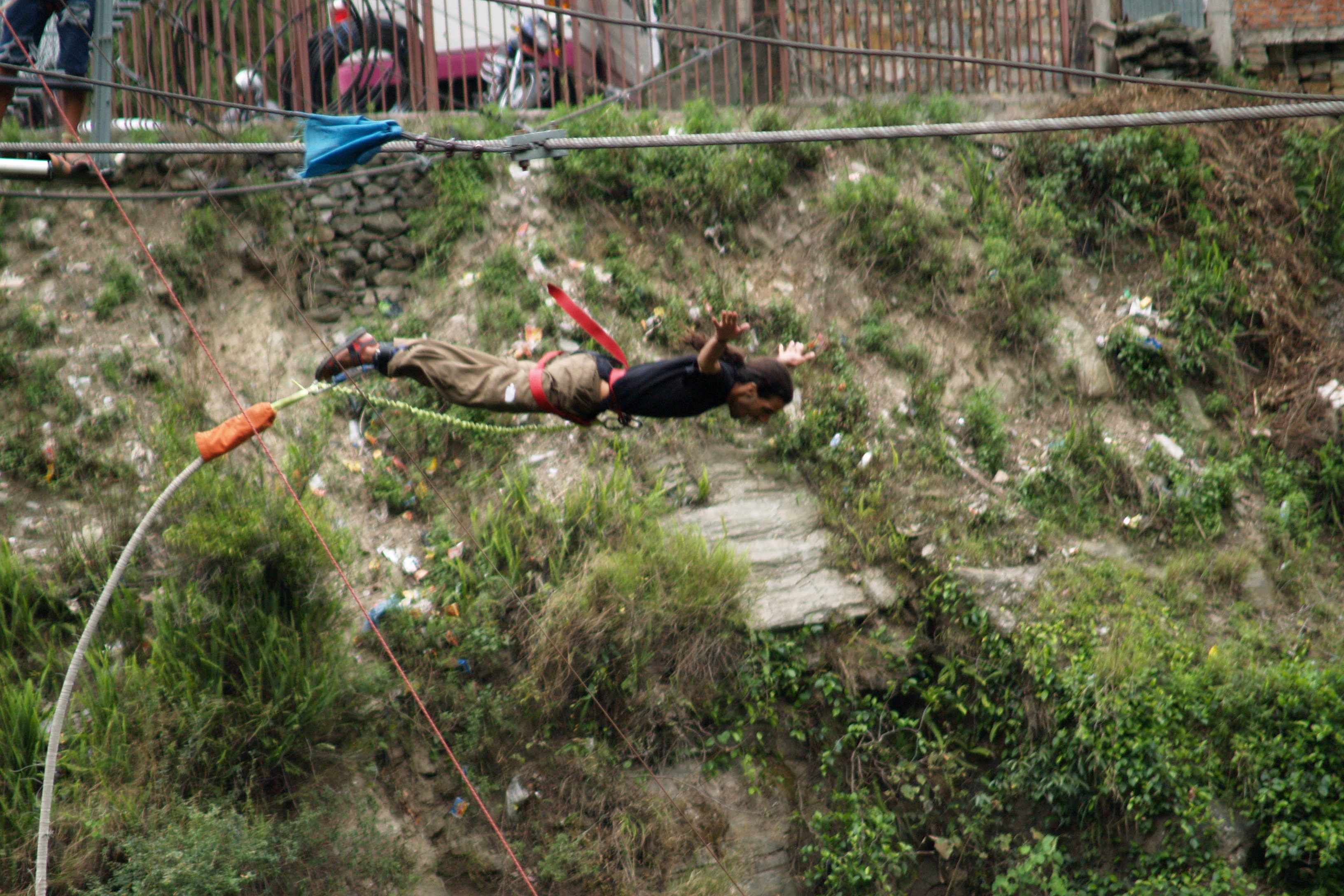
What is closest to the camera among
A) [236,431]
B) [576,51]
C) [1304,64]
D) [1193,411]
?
[236,431]

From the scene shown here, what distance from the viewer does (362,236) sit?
9.08 meters

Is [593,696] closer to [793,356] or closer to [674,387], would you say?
[674,387]

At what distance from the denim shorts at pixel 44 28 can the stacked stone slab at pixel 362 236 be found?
1907 millimetres

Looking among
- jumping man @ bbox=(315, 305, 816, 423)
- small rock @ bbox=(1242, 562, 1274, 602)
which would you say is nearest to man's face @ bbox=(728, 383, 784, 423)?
jumping man @ bbox=(315, 305, 816, 423)

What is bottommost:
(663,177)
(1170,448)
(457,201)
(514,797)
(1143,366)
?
(514,797)

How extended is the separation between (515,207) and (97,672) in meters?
4.97

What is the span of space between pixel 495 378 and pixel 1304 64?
31.7 feet

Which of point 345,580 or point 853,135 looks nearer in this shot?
point 853,135

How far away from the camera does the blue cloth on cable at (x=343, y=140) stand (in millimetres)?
5328

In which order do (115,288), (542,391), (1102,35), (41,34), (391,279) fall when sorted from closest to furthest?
(542,391), (41,34), (115,288), (391,279), (1102,35)

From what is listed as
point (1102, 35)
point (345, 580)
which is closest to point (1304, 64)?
point (1102, 35)

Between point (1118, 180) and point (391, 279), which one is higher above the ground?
point (1118, 180)

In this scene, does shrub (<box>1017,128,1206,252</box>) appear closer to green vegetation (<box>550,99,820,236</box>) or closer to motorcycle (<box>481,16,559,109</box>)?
green vegetation (<box>550,99,820,236</box>)

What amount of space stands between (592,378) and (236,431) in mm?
1696
